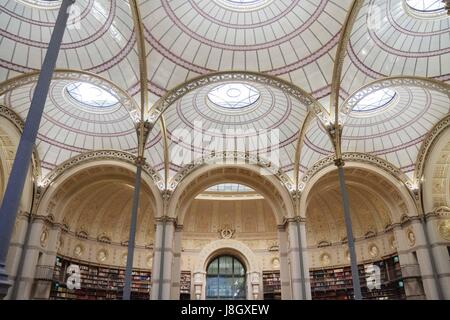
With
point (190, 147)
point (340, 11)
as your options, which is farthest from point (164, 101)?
point (340, 11)

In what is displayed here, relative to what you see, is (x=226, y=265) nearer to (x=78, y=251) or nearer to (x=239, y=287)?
(x=239, y=287)

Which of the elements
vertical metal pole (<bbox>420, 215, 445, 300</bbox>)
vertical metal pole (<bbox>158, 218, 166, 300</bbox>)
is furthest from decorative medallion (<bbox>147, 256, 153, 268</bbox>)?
vertical metal pole (<bbox>420, 215, 445, 300</bbox>)

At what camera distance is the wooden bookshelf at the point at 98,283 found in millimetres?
19953

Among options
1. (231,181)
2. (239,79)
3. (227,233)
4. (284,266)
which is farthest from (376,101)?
(227,233)

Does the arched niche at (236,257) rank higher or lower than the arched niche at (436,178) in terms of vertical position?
lower

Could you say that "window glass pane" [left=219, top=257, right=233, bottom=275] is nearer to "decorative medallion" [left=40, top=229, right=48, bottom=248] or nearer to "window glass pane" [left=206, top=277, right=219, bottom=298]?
"window glass pane" [left=206, top=277, right=219, bottom=298]

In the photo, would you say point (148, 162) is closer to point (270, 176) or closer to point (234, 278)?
point (270, 176)

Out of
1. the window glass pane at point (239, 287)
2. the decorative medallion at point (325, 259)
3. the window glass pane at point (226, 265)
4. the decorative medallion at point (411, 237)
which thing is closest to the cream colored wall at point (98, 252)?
the window glass pane at point (226, 265)

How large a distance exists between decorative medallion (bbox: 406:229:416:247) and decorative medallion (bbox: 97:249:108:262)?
766 inches

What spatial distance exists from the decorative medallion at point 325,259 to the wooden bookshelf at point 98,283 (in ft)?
40.0

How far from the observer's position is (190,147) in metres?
20.2

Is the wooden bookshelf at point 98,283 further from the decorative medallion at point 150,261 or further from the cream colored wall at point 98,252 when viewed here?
Answer: the decorative medallion at point 150,261

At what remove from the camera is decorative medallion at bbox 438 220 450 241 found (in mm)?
17922
